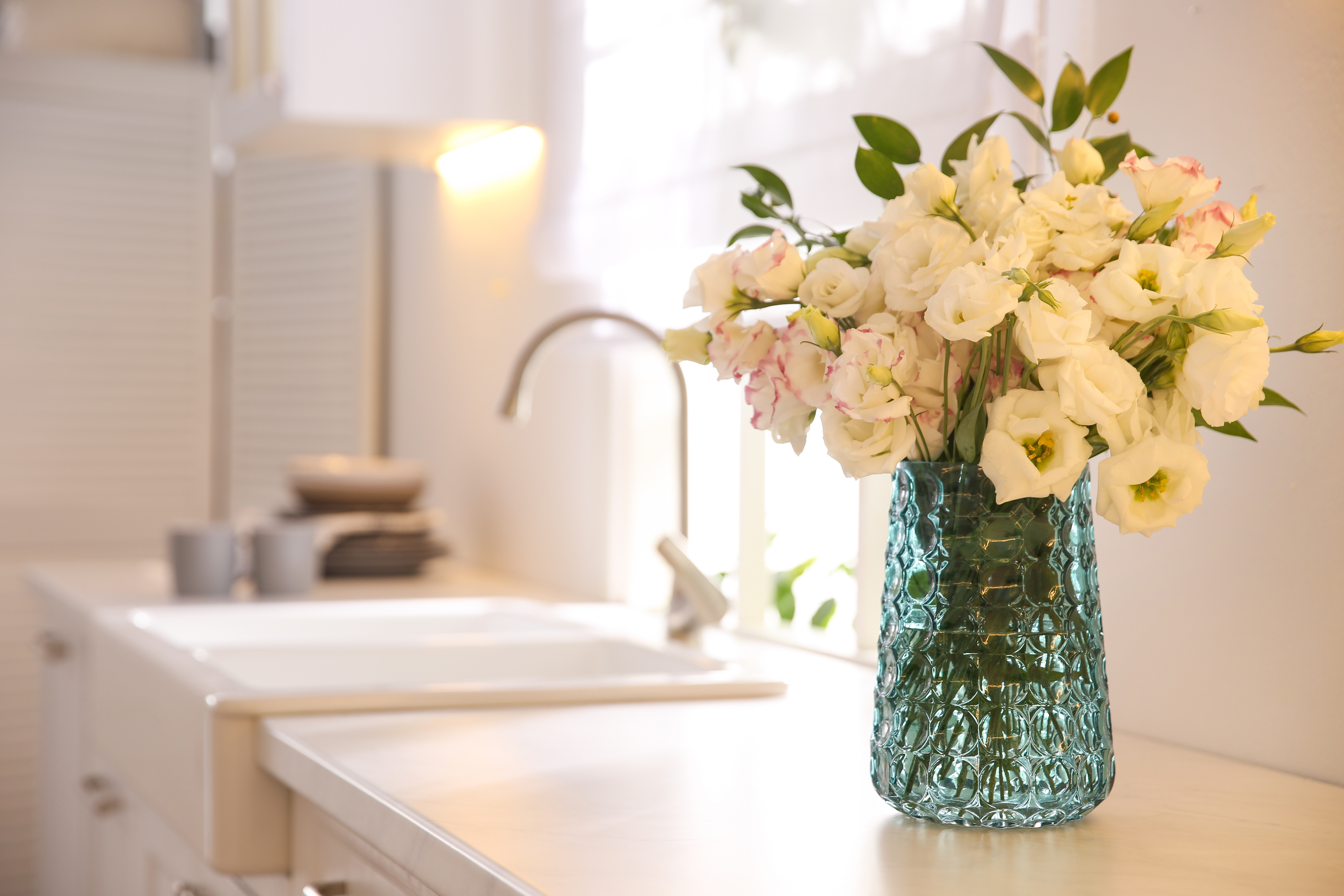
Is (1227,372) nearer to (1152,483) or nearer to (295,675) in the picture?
(1152,483)

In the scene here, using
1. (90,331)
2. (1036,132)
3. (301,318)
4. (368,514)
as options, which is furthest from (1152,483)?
(90,331)

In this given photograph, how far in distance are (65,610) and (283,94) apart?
85 centimetres

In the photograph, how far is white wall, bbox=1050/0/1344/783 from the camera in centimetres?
98

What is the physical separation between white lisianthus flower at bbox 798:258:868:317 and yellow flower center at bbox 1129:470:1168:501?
0.59ft

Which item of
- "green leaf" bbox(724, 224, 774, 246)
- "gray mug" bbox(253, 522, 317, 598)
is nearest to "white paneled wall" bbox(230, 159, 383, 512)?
"gray mug" bbox(253, 522, 317, 598)

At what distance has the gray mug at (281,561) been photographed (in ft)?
6.61

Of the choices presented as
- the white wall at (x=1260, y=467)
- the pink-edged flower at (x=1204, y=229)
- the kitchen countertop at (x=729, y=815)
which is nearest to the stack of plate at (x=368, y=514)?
the kitchen countertop at (x=729, y=815)

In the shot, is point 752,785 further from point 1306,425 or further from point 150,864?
point 150,864

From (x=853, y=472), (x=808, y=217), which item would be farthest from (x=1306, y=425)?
(x=808, y=217)

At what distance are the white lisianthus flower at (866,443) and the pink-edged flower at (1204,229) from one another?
177 millimetres

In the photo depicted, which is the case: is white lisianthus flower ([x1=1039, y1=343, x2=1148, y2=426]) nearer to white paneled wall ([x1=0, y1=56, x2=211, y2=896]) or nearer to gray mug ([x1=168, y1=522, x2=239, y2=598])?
gray mug ([x1=168, y1=522, x2=239, y2=598])

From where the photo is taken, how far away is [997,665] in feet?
2.68

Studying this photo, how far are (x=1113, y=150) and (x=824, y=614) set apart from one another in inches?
54.3

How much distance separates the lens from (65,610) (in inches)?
80.4
